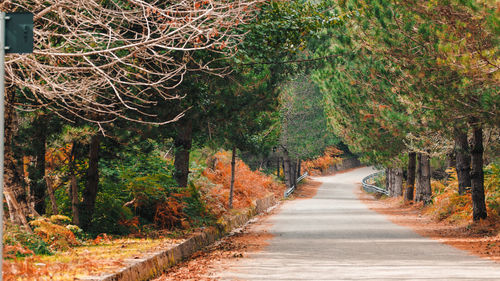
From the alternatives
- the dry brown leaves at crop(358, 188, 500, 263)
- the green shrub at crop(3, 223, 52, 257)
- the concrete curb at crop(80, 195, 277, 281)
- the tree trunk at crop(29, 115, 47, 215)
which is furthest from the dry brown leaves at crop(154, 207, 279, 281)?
the dry brown leaves at crop(358, 188, 500, 263)

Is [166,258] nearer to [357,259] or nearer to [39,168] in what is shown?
[357,259]

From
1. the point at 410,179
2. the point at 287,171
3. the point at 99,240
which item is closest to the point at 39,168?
the point at 99,240

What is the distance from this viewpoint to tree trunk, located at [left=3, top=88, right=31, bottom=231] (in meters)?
11.6

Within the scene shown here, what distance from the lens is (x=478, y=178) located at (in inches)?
768

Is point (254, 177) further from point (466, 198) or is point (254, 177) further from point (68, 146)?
point (68, 146)

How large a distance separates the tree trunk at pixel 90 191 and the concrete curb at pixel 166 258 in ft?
7.59

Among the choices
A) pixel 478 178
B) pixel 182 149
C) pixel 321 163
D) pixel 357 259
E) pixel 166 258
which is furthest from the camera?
pixel 321 163

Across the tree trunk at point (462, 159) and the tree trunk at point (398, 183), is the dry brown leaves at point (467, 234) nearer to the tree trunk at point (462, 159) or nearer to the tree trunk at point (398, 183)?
the tree trunk at point (462, 159)

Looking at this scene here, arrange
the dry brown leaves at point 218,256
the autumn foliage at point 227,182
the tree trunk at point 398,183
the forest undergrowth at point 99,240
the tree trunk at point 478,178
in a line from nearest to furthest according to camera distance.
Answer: the forest undergrowth at point 99,240, the dry brown leaves at point 218,256, the tree trunk at point 478,178, the autumn foliage at point 227,182, the tree trunk at point 398,183

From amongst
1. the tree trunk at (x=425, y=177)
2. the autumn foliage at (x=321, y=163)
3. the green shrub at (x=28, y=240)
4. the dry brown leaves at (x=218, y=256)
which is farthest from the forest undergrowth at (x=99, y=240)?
the autumn foliage at (x=321, y=163)

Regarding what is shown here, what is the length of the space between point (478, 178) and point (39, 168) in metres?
12.3

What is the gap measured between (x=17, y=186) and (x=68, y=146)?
3.65 meters

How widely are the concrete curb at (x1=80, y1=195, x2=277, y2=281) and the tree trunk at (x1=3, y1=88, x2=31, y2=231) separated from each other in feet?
7.98

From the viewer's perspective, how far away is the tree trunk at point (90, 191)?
14.5 metres
